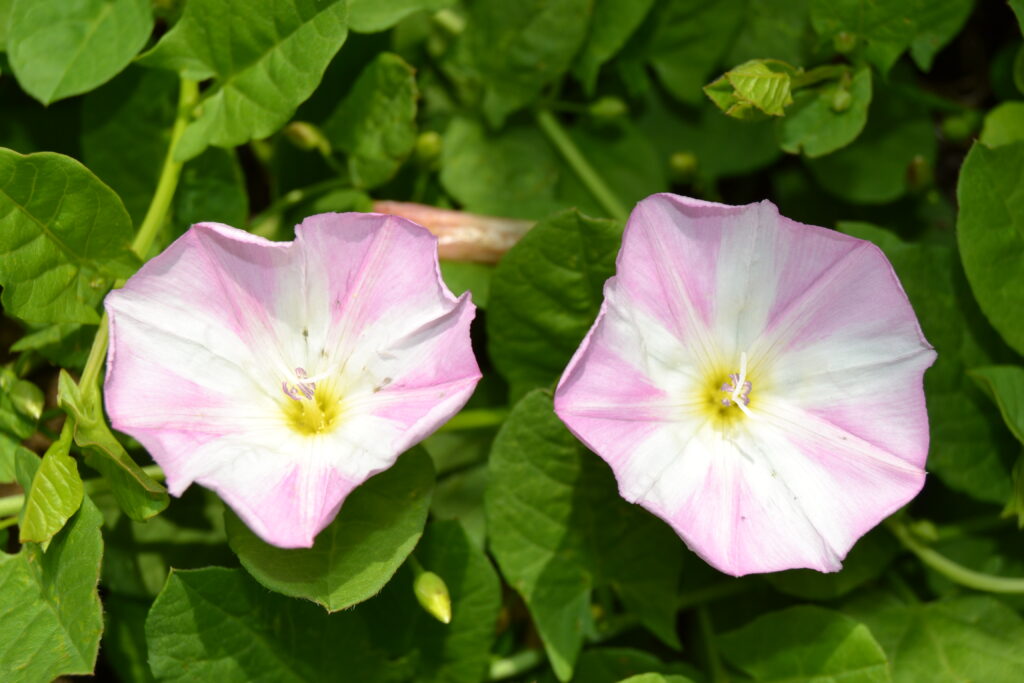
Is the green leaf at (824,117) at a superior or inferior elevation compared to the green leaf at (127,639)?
superior

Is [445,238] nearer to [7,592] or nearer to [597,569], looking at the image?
[597,569]

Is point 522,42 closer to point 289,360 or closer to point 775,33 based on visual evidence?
point 775,33

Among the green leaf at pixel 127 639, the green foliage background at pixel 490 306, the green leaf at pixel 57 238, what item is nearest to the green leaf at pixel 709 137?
the green foliage background at pixel 490 306

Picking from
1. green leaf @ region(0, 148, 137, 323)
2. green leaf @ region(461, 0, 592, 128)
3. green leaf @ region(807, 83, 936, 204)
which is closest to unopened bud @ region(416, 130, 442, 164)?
green leaf @ region(461, 0, 592, 128)

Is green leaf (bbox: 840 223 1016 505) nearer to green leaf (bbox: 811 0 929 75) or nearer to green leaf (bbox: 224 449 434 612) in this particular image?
green leaf (bbox: 811 0 929 75)

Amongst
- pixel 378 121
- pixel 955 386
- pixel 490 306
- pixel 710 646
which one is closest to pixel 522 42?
pixel 378 121

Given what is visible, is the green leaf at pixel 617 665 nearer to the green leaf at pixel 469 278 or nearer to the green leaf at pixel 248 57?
the green leaf at pixel 469 278

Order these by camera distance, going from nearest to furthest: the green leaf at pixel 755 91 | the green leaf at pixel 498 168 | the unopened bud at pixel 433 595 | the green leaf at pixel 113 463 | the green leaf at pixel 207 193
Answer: the green leaf at pixel 113 463 → the unopened bud at pixel 433 595 → the green leaf at pixel 755 91 → the green leaf at pixel 207 193 → the green leaf at pixel 498 168
